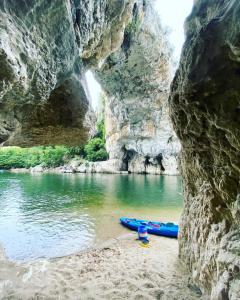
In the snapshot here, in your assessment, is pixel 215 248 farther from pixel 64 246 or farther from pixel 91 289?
pixel 64 246

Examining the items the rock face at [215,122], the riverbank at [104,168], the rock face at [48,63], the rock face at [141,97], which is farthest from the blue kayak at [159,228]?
the riverbank at [104,168]

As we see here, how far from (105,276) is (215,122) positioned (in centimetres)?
505

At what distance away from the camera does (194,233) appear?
198 inches

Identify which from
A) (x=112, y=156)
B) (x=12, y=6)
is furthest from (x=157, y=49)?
(x=12, y=6)

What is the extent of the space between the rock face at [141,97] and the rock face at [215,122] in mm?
18738

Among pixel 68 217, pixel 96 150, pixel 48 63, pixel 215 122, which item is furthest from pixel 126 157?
pixel 215 122

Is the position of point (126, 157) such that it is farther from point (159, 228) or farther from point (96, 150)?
point (159, 228)

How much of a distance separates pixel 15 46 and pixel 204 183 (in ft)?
13.2

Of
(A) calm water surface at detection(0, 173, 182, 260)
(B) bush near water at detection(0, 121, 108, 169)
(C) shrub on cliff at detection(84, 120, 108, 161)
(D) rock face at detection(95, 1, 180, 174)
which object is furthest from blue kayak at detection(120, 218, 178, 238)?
(C) shrub on cliff at detection(84, 120, 108, 161)

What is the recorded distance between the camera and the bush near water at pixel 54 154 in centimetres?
4999

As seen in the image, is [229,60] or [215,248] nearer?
[229,60]

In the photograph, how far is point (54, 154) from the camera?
5475 centimetres

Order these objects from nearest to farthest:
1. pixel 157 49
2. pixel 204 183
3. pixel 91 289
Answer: pixel 204 183, pixel 91 289, pixel 157 49

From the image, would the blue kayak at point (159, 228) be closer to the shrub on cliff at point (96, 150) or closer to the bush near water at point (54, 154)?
the bush near water at point (54, 154)
